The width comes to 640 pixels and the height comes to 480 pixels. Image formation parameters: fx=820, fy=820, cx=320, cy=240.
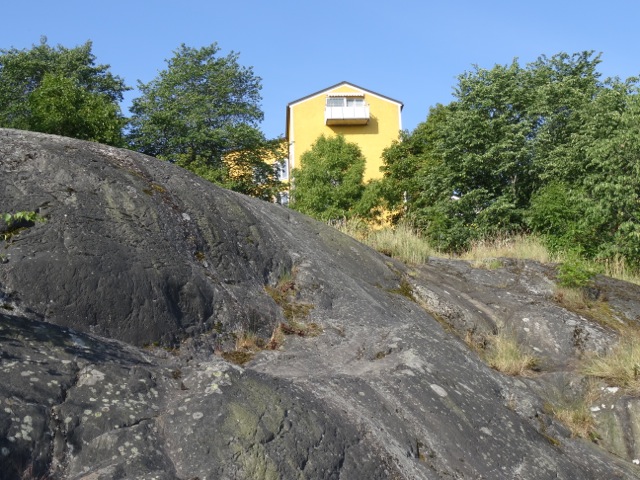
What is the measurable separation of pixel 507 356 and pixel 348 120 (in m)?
39.9

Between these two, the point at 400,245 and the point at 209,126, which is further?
the point at 209,126

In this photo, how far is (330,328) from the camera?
8938 mm

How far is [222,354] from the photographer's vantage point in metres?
7.74

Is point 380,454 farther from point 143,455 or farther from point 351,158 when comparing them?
point 351,158

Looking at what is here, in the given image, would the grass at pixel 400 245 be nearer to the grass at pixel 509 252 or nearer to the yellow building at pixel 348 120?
the grass at pixel 509 252

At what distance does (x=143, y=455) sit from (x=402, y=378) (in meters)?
2.91

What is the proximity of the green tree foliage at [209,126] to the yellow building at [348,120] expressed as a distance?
8.86 metres

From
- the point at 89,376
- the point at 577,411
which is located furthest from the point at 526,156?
the point at 89,376

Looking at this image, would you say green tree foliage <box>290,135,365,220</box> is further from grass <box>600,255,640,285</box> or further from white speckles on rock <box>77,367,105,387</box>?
white speckles on rock <box>77,367,105,387</box>

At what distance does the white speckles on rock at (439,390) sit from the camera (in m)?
7.65

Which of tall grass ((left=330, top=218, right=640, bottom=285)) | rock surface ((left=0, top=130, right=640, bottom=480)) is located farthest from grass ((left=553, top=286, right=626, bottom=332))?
tall grass ((left=330, top=218, right=640, bottom=285))

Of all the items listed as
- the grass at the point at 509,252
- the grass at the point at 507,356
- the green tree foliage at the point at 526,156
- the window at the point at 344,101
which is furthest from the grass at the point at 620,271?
the window at the point at 344,101

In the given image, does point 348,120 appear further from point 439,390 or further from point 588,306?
point 439,390

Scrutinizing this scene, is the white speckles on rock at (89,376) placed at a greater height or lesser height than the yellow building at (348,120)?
lesser
